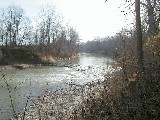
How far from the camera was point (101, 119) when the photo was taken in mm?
7836

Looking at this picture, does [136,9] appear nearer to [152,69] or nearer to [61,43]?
[152,69]

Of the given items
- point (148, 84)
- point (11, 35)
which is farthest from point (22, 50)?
point (148, 84)

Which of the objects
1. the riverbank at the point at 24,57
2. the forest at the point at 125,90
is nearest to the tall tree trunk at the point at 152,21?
the forest at the point at 125,90

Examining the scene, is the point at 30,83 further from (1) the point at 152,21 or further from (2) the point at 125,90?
(1) the point at 152,21

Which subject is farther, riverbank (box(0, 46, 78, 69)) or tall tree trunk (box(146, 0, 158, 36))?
riverbank (box(0, 46, 78, 69))

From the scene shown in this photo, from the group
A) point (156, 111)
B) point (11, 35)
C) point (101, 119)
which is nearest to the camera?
point (156, 111)

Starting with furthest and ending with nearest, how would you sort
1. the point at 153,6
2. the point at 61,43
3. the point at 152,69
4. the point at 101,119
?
the point at 61,43 → the point at 153,6 → the point at 152,69 → the point at 101,119

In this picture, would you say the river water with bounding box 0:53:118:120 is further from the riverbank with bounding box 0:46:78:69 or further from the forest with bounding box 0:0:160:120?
the riverbank with bounding box 0:46:78:69

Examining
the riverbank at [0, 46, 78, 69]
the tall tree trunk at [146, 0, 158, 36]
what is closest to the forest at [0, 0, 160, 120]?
the tall tree trunk at [146, 0, 158, 36]

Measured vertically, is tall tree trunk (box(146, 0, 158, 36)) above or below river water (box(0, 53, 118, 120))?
above

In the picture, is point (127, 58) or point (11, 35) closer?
point (127, 58)

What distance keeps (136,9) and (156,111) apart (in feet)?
29.7

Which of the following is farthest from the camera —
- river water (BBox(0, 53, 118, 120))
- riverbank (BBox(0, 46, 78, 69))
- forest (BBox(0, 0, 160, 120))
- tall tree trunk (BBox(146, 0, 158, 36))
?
riverbank (BBox(0, 46, 78, 69))

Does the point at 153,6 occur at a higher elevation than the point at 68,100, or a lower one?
higher
